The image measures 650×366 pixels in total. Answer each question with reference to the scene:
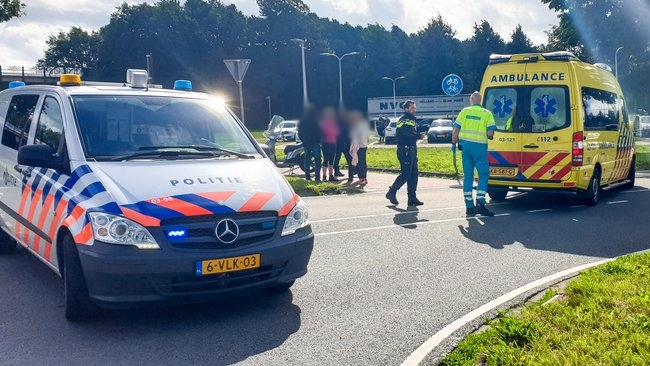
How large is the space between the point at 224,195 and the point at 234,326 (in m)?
0.97

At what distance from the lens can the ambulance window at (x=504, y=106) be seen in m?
11.4

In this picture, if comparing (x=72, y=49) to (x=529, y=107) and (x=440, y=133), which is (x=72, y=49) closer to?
(x=440, y=133)

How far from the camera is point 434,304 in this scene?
5488 mm

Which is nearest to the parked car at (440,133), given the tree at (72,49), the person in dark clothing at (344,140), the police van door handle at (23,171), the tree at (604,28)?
the tree at (604,28)

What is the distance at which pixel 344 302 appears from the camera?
5.58 meters

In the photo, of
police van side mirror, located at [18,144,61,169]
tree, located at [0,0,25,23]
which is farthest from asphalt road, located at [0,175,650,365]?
tree, located at [0,0,25,23]

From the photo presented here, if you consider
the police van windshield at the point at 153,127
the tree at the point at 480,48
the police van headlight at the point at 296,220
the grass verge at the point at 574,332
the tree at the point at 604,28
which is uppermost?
the tree at the point at 480,48

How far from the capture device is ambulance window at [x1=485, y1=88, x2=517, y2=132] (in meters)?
11.4

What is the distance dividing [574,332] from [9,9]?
31169 mm

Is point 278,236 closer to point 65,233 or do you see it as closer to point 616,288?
point 65,233

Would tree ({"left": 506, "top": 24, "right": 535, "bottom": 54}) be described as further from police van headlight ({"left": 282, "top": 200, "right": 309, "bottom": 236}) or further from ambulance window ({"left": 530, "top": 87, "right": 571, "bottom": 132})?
police van headlight ({"left": 282, "top": 200, "right": 309, "bottom": 236})

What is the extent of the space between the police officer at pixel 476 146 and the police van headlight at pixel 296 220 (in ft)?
17.8

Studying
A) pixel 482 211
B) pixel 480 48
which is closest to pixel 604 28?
pixel 482 211

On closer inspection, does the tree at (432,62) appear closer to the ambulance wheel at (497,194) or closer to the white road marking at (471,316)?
the ambulance wheel at (497,194)
